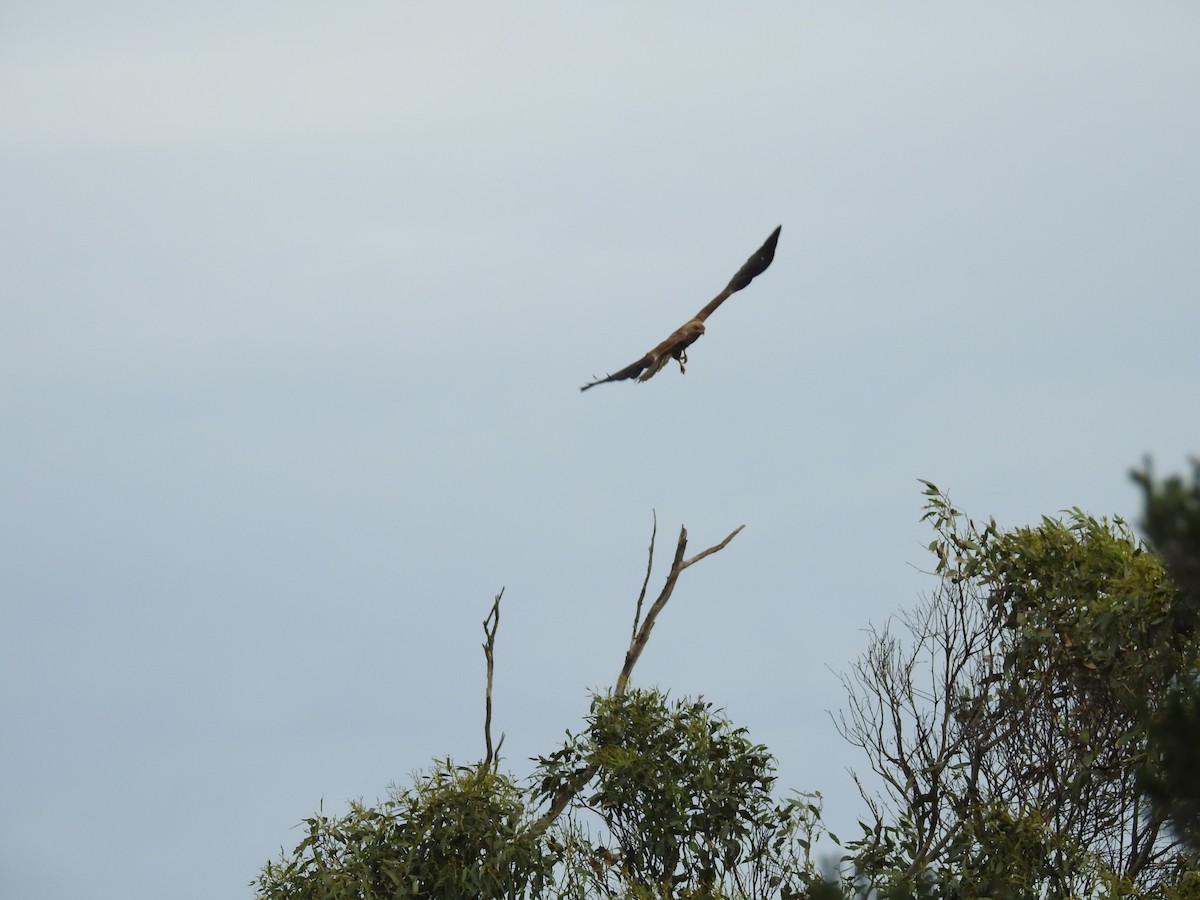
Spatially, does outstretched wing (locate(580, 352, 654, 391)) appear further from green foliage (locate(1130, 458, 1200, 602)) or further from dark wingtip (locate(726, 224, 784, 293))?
green foliage (locate(1130, 458, 1200, 602))

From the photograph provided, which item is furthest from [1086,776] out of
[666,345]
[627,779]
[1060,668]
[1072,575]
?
[666,345]

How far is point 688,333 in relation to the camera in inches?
407

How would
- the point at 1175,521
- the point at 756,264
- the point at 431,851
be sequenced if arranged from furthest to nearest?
the point at 756,264
the point at 431,851
the point at 1175,521

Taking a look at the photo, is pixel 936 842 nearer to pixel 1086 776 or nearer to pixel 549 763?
pixel 1086 776

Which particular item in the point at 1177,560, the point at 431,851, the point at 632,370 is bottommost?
the point at 1177,560

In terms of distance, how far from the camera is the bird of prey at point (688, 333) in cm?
967

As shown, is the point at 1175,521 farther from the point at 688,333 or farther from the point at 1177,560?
the point at 688,333

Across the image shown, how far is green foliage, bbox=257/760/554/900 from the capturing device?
8969mm

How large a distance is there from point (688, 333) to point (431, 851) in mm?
A: 4032

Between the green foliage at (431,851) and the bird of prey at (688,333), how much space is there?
2.76 metres

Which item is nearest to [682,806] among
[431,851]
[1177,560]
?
[431,851]

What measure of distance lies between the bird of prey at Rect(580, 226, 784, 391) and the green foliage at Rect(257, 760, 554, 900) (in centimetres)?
276

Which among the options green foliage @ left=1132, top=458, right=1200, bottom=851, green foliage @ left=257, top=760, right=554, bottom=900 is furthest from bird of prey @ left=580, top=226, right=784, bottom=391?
green foliage @ left=1132, top=458, right=1200, bottom=851

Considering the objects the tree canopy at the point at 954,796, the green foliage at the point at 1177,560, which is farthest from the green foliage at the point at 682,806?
the green foliage at the point at 1177,560
